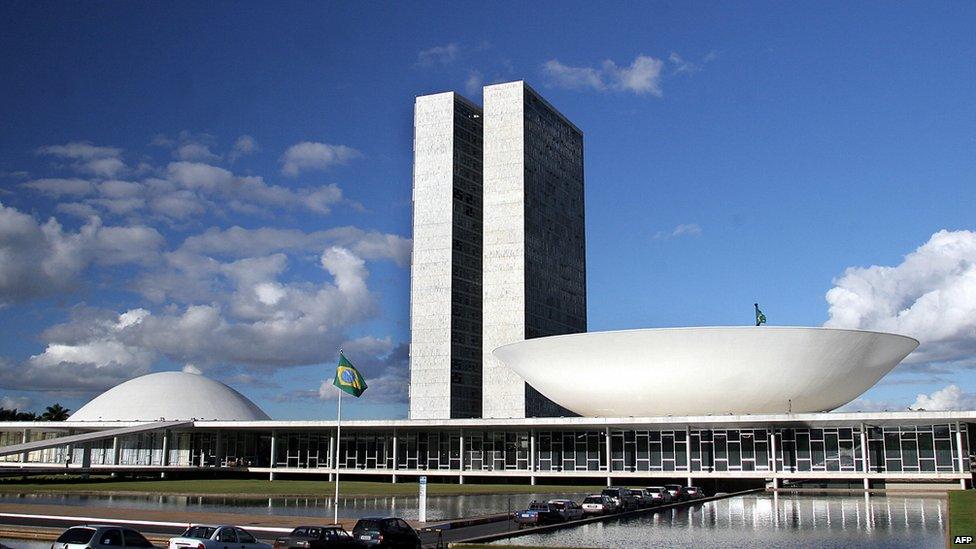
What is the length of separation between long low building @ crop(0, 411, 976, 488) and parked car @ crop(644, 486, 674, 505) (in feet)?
46.3

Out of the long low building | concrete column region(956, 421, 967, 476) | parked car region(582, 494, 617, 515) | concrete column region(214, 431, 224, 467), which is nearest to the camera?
parked car region(582, 494, 617, 515)

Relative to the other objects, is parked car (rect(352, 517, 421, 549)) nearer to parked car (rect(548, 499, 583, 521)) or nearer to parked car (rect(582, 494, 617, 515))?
parked car (rect(548, 499, 583, 521))

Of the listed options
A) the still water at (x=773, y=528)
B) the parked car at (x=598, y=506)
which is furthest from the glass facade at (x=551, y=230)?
the parked car at (x=598, y=506)

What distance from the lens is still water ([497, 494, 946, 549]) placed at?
24.8 meters

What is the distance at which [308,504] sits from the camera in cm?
3994

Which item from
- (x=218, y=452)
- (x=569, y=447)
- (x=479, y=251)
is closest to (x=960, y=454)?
(x=569, y=447)

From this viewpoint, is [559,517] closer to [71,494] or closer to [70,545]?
[70,545]

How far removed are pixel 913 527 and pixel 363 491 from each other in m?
29.8

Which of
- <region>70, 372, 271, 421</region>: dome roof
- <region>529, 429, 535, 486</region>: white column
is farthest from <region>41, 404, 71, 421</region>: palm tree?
<region>529, 429, 535, 486</region>: white column

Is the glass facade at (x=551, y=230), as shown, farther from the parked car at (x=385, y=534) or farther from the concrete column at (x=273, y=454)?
the parked car at (x=385, y=534)

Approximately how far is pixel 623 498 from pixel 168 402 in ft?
218

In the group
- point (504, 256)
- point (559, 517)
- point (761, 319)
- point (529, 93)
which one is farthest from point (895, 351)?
point (529, 93)

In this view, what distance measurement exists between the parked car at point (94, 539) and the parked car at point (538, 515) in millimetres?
13018

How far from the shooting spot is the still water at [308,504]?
114ft
